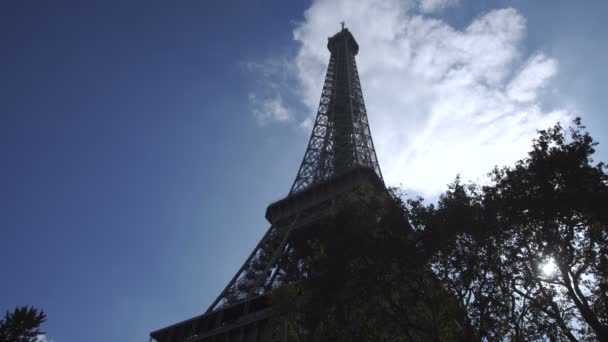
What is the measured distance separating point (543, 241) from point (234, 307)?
74.1ft

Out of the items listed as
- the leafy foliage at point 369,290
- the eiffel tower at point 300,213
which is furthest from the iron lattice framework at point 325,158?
the leafy foliage at point 369,290

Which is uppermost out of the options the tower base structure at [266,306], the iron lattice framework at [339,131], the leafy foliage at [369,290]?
the iron lattice framework at [339,131]

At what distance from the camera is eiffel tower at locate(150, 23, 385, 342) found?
31469 mm

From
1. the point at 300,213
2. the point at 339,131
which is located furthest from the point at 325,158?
the point at 300,213

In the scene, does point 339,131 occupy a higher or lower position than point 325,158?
higher

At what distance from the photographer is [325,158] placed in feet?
182

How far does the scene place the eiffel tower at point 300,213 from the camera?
3147 cm

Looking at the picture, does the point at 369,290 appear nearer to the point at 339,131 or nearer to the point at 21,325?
the point at 21,325

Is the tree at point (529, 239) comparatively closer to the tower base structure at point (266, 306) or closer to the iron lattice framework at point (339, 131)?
the tower base structure at point (266, 306)

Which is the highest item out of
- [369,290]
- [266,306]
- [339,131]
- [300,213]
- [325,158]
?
[339,131]

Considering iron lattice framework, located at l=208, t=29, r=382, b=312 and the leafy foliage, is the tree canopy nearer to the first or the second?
the leafy foliage

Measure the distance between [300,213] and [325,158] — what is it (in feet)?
41.1

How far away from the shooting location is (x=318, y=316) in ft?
51.8

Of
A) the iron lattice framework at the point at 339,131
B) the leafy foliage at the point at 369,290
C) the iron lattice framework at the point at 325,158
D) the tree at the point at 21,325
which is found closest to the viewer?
the leafy foliage at the point at 369,290
